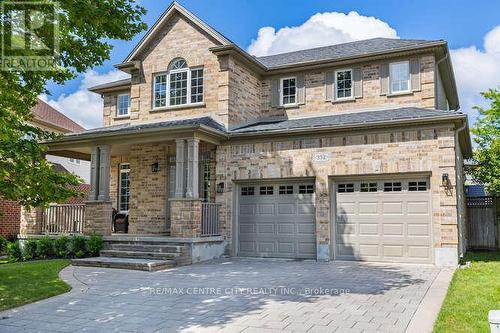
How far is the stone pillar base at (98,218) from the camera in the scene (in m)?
14.0

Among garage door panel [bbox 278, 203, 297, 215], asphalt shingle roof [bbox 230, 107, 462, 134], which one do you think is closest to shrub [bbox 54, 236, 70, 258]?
asphalt shingle roof [bbox 230, 107, 462, 134]

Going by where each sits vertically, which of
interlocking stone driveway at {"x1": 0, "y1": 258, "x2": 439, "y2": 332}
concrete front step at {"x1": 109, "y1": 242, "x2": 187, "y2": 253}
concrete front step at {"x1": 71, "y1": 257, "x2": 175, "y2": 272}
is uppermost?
concrete front step at {"x1": 109, "y1": 242, "x2": 187, "y2": 253}

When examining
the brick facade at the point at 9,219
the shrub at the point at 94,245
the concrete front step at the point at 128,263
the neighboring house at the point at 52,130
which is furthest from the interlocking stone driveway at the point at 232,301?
the neighboring house at the point at 52,130

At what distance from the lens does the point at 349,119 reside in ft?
43.8

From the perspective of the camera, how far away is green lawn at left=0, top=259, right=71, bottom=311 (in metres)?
7.94

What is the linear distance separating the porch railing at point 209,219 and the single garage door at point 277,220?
740mm

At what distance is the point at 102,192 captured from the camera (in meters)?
14.3

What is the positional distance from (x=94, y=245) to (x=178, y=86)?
20.2 ft

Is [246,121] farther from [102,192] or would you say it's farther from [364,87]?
[102,192]

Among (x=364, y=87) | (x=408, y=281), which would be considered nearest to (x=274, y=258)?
(x=408, y=281)

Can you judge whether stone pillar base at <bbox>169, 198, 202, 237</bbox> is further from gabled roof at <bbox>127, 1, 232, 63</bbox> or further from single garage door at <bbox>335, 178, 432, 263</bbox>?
gabled roof at <bbox>127, 1, 232, 63</bbox>

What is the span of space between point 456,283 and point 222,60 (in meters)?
9.76

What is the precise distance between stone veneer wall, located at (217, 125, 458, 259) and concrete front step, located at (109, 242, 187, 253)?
2.20 metres

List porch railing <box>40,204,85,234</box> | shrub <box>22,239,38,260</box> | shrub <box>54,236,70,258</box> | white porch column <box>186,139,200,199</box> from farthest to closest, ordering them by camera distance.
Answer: porch railing <box>40,204,85,234</box>, shrub <box>22,239,38,260</box>, shrub <box>54,236,70,258</box>, white porch column <box>186,139,200,199</box>
